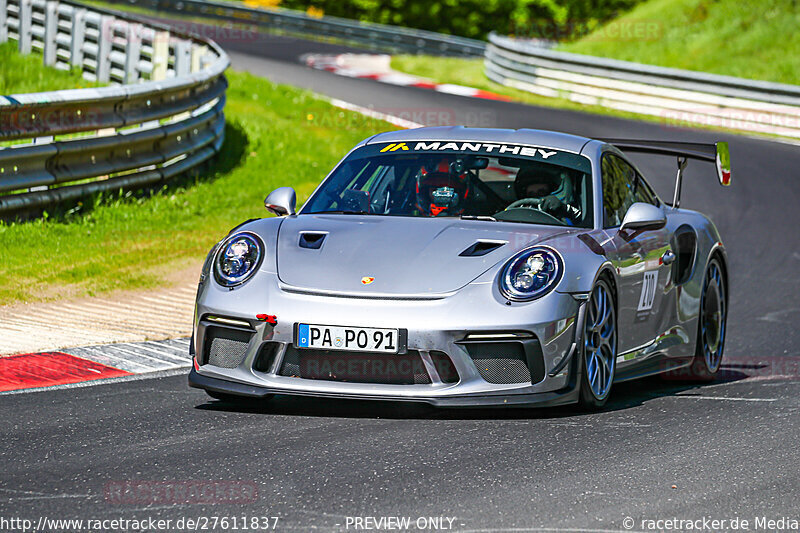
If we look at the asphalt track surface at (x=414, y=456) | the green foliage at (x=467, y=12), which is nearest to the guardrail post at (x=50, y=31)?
the asphalt track surface at (x=414, y=456)

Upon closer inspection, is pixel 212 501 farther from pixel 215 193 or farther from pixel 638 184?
pixel 215 193

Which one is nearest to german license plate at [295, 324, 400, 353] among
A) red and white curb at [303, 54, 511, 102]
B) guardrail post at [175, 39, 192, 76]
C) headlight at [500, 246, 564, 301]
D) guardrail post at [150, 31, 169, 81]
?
headlight at [500, 246, 564, 301]

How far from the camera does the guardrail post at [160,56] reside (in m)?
18.6

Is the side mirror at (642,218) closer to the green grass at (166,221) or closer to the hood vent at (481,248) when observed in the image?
the hood vent at (481,248)

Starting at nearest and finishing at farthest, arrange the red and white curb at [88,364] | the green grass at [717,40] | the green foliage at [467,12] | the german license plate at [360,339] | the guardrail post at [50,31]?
the german license plate at [360,339] < the red and white curb at [88,364] < the guardrail post at [50,31] < the green grass at [717,40] < the green foliage at [467,12]

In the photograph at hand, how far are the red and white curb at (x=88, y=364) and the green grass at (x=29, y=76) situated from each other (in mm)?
10463

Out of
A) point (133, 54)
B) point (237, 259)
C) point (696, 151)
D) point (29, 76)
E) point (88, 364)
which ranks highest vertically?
point (696, 151)

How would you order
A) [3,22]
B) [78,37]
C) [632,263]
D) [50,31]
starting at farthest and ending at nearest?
[3,22]
[50,31]
[78,37]
[632,263]

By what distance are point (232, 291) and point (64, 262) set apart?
178 inches

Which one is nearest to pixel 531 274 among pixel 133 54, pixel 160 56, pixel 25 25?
pixel 160 56

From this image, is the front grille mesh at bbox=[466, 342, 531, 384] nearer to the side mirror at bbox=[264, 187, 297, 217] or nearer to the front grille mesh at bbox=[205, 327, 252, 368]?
the front grille mesh at bbox=[205, 327, 252, 368]

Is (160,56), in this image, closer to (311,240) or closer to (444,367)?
(311,240)

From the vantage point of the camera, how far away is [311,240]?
6.22 meters

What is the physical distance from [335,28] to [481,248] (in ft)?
110
